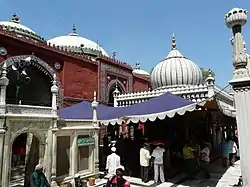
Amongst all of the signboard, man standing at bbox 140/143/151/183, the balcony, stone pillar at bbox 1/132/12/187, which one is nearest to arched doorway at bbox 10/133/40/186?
the balcony

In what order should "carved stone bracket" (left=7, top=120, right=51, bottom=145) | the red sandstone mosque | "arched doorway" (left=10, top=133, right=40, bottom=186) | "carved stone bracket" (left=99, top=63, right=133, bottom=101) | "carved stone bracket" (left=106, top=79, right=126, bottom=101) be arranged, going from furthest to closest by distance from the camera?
"carved stone bracket" (left=106, top=79, right=126, bottom=101) < "carved stone bracket" (left=99, top=63, right=133, bottom=101) < the red sandstone mosque < "arched doorway" (left=10, top=133, right=40, bottom=186) < "carved stone bracket" (left=7, top=120, right=51, bottom=145)

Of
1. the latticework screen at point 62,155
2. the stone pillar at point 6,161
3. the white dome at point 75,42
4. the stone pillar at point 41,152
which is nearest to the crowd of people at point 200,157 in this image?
the latticework screen at point 62,155

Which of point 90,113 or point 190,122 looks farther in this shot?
point 190,122

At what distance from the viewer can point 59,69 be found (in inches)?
466

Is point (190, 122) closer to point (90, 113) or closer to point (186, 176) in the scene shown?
point (186, 176)

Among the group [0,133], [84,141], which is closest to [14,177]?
[84,141]

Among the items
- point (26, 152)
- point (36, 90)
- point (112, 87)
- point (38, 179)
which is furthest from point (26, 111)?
point (112, 87)

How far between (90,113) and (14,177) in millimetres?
3539

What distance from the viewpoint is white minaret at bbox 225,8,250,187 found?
379cm

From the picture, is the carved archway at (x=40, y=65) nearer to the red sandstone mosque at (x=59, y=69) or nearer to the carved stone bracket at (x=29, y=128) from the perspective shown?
the red sandstone mosque at (x=59, y=69)

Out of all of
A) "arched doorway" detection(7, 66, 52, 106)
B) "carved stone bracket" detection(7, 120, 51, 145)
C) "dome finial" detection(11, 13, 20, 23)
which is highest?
"dome finial" detection(11, 13, 20, 23)

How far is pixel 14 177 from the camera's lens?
26.3 ft

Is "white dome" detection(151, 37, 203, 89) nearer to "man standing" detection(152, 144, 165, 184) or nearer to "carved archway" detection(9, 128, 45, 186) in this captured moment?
"man standing" detection(152, 144, 165, 184)

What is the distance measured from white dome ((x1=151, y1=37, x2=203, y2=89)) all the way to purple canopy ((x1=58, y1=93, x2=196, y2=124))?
2.98 metres
